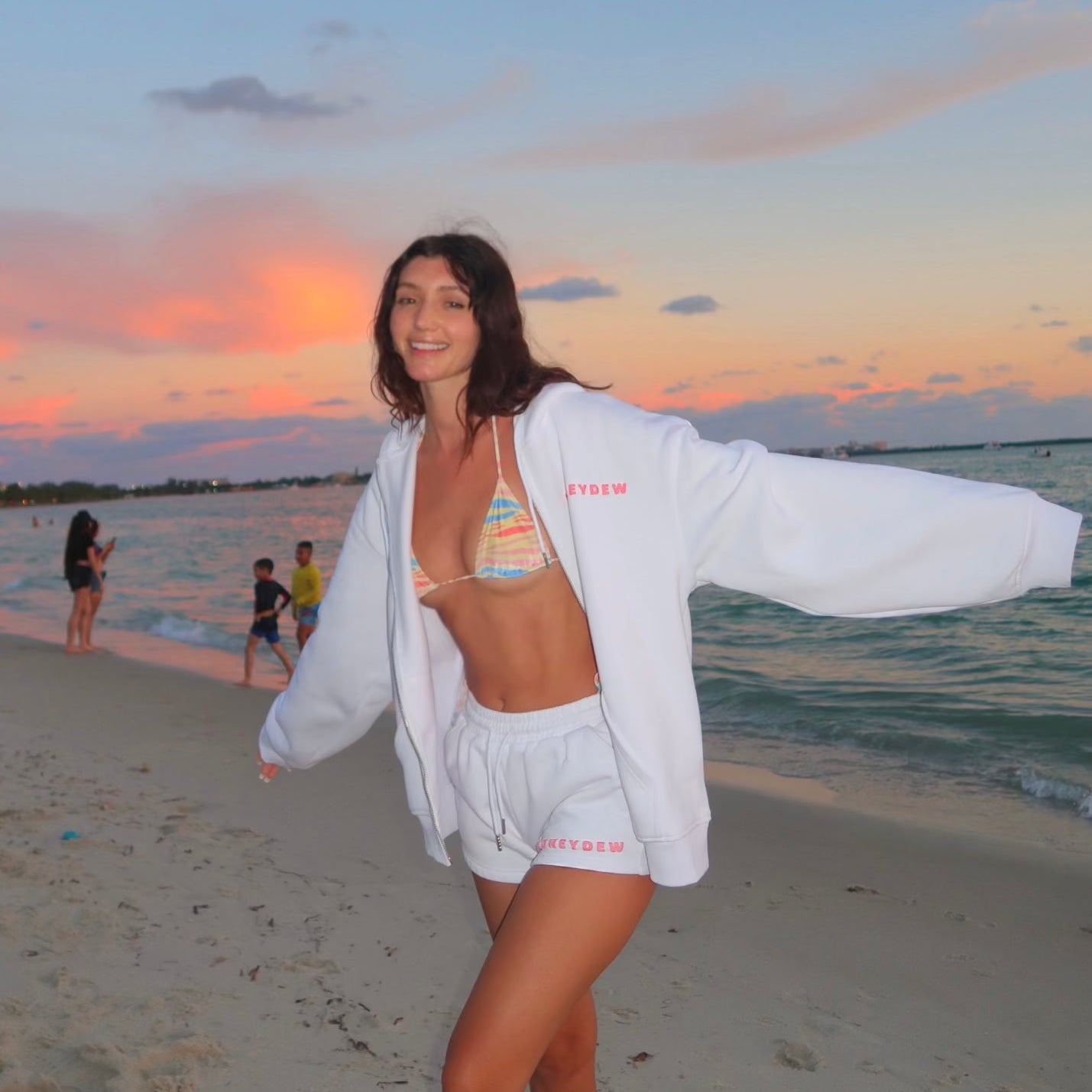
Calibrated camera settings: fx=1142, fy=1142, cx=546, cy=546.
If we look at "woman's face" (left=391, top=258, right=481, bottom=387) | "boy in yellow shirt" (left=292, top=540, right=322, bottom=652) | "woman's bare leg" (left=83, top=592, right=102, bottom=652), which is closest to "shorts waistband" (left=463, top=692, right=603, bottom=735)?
"woman's face" (left=391, top=258, right=481, bottom=387)

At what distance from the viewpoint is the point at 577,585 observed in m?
2.60

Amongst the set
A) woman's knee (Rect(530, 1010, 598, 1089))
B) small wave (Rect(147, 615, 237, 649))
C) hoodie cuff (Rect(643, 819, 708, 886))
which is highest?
hoodie cuff (Rect(643, 819, 708, 886))

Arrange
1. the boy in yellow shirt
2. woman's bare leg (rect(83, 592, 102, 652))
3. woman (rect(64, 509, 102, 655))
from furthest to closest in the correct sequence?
woman's bare leg (rect(83, 592, 102, 652)), woman (rect(64, 509, 102, 655)), the boy in yellow shirt

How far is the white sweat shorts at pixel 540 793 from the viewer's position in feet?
8.01

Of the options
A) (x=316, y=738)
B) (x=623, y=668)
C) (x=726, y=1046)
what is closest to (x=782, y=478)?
(x=623, y=668)

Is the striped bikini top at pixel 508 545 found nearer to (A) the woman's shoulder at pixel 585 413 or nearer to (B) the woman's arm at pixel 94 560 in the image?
(A) the woman's shoulder at pixel 585 413

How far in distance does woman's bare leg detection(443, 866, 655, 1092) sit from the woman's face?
1.22 m

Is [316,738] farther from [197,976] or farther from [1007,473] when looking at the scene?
[1007,473]

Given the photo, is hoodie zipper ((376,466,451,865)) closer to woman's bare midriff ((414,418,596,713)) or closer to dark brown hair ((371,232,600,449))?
woman's bare midriff ((414,418,596,713))

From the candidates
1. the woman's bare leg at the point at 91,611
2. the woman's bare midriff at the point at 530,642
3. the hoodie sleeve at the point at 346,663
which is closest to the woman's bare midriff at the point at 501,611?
the woman's bare midriff at the point at 530,642

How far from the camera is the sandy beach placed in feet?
12.2

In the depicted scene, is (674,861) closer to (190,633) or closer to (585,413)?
(585,413)

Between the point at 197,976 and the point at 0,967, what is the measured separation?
720mm

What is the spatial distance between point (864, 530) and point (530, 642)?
0.79m
